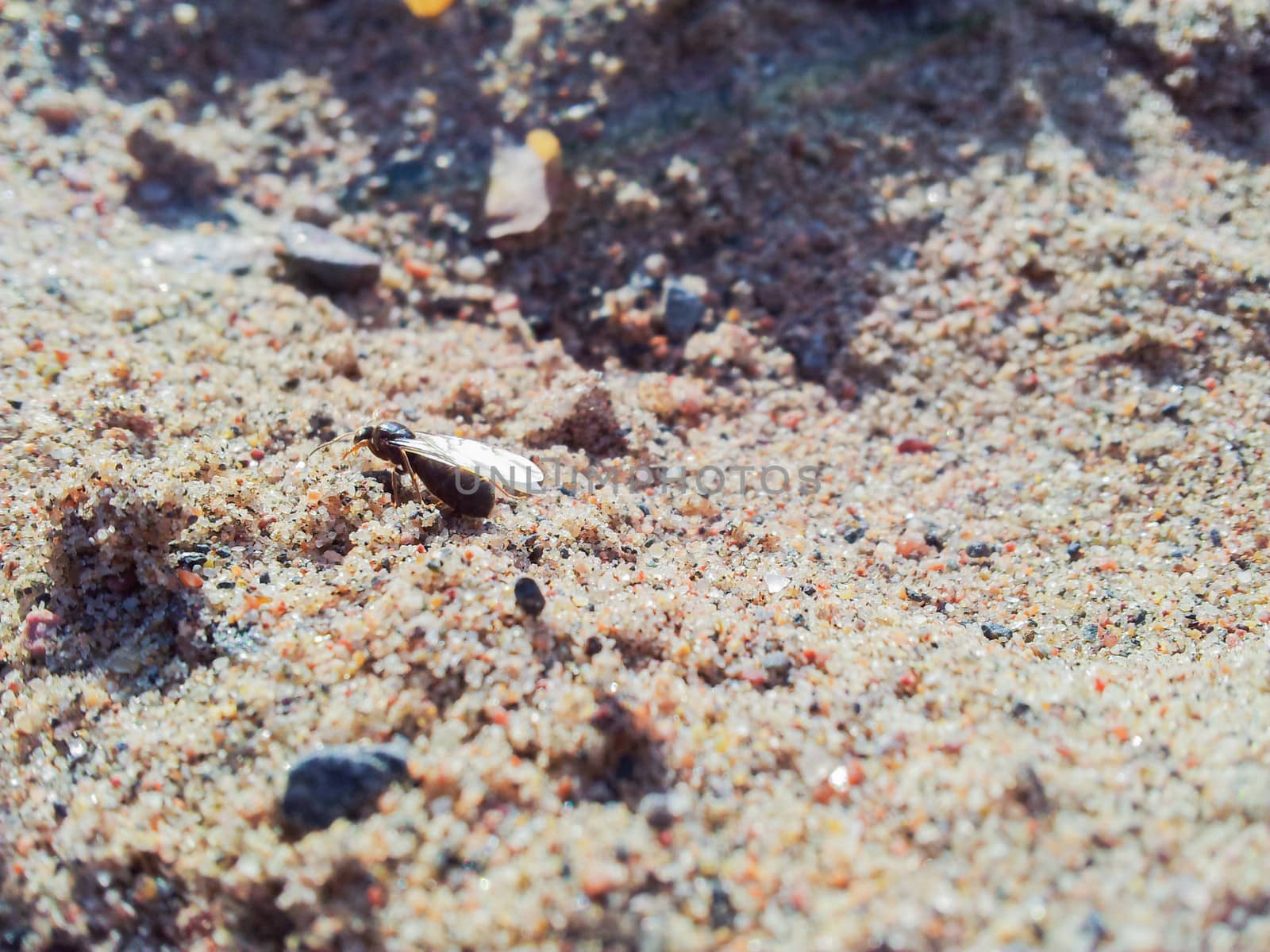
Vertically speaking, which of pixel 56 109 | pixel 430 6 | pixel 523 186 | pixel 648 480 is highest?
pixel 430 6

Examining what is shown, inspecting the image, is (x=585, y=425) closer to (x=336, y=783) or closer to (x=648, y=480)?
(x=648, y=480)

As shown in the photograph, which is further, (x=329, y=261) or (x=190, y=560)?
(x=329, y=261)

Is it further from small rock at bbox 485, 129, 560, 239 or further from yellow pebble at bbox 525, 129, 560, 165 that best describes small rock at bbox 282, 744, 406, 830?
yellow pebble at bbox 525, 129, 560, 165

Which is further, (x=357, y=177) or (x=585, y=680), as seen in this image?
(x=357, y=177)

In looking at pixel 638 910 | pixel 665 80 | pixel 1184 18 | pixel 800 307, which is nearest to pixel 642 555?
pixel 638 910

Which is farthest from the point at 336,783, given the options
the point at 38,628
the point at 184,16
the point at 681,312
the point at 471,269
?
the point at 184,16

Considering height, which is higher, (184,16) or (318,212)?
(184,16)

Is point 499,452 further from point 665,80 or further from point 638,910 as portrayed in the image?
point 665,80
